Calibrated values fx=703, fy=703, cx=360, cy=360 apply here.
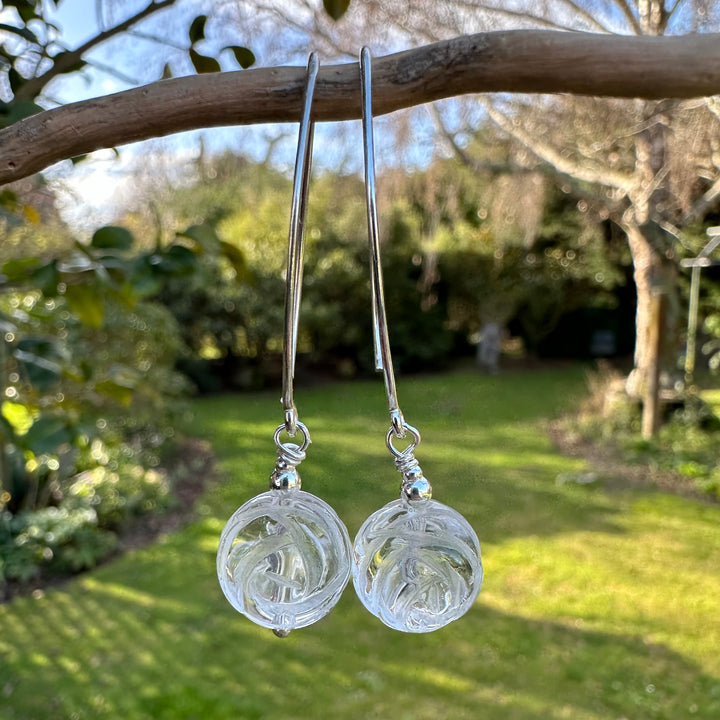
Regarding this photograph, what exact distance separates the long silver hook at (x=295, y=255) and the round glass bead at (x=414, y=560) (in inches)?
5.6

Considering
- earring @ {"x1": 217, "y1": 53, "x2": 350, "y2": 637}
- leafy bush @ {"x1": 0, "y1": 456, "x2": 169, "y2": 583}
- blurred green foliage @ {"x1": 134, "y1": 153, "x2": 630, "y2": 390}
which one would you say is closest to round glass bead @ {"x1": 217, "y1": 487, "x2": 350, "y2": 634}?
earring @ {"x1": 217, "y1": 53, "x2": 350, "y2": 637}

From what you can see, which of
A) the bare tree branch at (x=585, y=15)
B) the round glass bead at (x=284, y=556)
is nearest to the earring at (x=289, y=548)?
the round glass bead at (x=284, y=556)

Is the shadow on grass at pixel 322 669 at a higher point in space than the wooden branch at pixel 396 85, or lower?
lower

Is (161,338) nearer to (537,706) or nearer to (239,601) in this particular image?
(537,706)

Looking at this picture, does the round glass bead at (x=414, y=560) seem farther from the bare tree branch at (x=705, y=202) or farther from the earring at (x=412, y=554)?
the bare tree branch at (x=705, y=202)

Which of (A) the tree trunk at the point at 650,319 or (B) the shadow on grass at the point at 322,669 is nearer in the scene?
(B) the shadow on grass at the point at 322,669

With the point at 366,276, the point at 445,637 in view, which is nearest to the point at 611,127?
the point at 445,637

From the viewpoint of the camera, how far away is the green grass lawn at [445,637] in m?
2.82

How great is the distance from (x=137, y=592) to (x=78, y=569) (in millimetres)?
503

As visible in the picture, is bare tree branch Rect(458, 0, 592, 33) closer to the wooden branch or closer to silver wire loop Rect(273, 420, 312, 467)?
the wooden branch

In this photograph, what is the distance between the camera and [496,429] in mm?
7457

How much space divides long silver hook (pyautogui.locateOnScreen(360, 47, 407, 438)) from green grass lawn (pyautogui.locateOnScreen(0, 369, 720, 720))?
2.47 metres

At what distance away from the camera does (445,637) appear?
3324mm

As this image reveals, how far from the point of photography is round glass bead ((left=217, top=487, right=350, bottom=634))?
2.29ft
